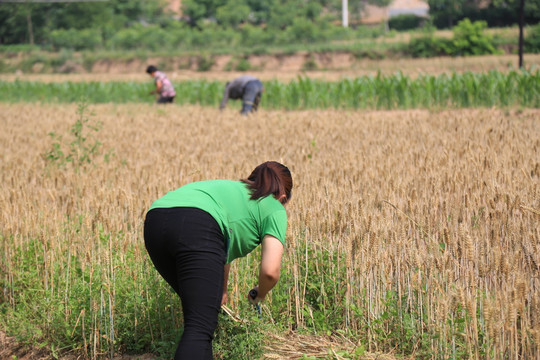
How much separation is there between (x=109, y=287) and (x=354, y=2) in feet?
303

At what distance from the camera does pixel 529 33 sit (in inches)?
1781

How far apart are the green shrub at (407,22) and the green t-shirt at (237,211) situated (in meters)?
74.9

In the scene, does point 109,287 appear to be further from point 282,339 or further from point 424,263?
point 424,263

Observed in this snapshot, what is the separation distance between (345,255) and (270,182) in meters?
1.34

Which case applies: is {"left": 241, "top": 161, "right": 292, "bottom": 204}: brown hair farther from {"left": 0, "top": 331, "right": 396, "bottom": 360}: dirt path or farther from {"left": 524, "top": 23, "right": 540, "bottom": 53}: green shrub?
{"left": 524, "top": 23, "right": 540, "bottom": 53}: green shrub

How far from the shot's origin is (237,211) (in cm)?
352

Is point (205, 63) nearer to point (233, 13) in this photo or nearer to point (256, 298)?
point (233, 13)

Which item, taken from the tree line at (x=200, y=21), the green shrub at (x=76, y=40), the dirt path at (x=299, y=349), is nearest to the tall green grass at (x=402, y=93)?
the dirt path at (x=299, y=349)

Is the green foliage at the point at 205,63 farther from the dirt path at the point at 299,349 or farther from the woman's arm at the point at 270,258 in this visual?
the woman's arm at the point at 270,258

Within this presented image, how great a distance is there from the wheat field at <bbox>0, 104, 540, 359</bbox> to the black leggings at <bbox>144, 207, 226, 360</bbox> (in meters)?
1.05

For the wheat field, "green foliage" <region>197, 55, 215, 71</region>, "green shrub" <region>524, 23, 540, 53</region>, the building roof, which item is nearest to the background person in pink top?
the wheat field

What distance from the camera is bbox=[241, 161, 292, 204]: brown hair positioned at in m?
3.53

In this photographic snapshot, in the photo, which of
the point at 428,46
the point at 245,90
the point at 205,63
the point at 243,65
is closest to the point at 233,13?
the point at 205,63

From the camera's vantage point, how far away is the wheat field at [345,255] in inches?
154
